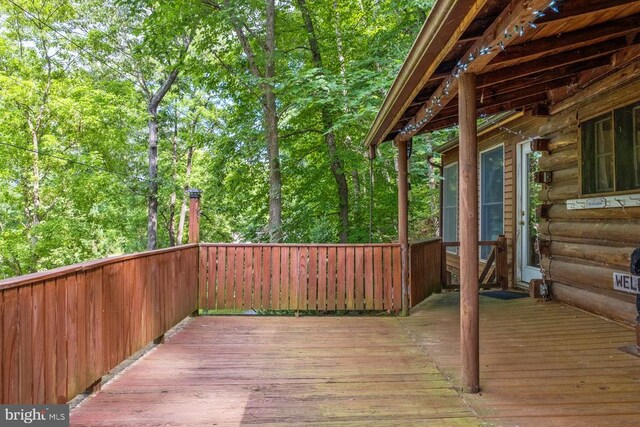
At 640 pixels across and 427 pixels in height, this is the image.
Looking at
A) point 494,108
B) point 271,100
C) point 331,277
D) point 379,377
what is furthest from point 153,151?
point 379,377

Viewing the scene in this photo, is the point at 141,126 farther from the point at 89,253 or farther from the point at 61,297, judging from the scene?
the point at 61,297

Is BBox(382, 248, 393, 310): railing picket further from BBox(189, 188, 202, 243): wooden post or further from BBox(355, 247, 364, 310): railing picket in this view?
BBox(189, 188, 202, 243): wooden post

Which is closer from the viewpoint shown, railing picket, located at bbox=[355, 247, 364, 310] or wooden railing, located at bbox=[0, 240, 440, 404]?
wooden railing, located at bbox=[0, 240, 440, 404]

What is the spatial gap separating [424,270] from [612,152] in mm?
2607

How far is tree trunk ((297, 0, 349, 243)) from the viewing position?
892cm

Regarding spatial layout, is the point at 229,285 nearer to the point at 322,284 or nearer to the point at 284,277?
the point at 284,277

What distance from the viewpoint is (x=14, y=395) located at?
80.2 inches

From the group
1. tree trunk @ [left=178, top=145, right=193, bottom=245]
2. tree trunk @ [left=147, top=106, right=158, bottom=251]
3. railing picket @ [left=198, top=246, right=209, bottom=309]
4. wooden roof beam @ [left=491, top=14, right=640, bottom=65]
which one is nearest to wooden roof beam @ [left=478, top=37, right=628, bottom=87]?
wooden roof beam @ [left=491, top=14, right=640, bottom=65]

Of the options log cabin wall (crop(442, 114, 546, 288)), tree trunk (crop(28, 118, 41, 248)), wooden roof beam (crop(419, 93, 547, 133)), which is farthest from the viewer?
tree trunk (crop(28, 118, 41, 248))

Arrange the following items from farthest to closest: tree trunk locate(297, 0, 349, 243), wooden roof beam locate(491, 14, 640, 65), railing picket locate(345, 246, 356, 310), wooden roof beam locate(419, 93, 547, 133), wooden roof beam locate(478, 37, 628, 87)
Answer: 1. tree trunk locate(297, 0, 349, 243)
2. railing picket locate(345, 246, 356, 310)
3. wooden roof beam locate(419, 93, 547, 133)
4. wooden roof beam locate(478, 37, 628, 87)
5. wooden roof beam locate(491, 14, 640, 65)

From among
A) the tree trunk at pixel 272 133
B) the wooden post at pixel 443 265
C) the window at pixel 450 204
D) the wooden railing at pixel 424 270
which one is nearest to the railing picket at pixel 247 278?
the wooden railing at pixel 424 270

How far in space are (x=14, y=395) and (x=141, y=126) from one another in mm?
15430

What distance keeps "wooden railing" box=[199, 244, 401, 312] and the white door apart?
2266 millimetres

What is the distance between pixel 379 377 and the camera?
10.2 feet
